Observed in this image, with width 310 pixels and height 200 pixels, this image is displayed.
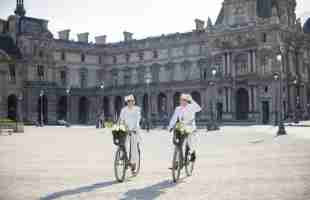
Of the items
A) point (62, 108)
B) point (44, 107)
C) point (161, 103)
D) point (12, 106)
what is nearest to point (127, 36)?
point (161, 103)

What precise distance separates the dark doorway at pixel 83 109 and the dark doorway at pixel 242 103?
27812 millimetres

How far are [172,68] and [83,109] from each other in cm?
1787

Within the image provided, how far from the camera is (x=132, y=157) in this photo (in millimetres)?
12422

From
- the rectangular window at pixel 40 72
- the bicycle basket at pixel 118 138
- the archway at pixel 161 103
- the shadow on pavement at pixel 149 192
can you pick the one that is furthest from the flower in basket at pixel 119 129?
the rectangular window at pixel 40 72

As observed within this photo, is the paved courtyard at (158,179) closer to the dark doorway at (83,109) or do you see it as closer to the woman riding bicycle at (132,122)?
the woman riding bicycle at (132,122)

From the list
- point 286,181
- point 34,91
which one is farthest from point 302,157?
point 34,91

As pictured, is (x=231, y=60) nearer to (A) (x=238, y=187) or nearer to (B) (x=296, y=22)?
(B) (x=296, y=22)

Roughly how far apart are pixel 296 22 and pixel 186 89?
18.0m

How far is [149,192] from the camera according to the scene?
10133mm

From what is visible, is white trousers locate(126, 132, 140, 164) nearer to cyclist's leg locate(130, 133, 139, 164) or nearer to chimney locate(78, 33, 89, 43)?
cyclist's leg locate(130, 133, 139, 164)

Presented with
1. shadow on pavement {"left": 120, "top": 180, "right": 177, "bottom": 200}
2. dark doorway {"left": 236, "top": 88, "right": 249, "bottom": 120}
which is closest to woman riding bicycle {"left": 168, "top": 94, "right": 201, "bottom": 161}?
shadow on pavement {"left": 120, "top": 180, "right": 177, "bottom": 200}

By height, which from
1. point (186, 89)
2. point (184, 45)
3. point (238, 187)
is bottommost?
point (238, 187)

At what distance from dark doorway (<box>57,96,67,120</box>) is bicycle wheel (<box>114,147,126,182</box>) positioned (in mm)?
66203

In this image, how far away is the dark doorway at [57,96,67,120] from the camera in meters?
76.9
